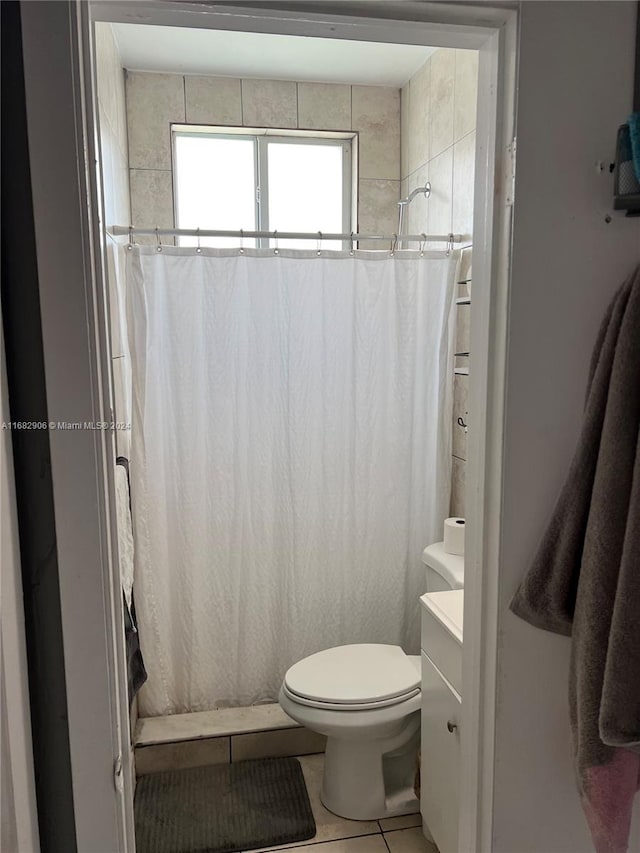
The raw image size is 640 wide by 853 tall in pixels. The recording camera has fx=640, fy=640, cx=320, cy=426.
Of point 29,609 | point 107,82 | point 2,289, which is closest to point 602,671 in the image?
point 29,609

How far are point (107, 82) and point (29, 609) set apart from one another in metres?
1.75

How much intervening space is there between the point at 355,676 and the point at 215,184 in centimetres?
215

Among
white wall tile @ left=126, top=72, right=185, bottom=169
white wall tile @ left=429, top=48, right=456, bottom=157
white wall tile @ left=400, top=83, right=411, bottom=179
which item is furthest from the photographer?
white wall tile @ left=400, top=83, right=411, bottom=179

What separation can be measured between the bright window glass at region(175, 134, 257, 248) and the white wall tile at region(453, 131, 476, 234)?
3.20 feet

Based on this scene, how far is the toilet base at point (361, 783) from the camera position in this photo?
2014 mm

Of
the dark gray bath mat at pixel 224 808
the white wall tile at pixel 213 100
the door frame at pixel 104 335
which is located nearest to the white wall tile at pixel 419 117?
the white wall tile at pixel 213 100

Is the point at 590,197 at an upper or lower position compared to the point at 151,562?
upper

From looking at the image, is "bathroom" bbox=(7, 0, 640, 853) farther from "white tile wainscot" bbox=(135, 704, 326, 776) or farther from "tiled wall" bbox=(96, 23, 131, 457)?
"white tile wainscot" bbox=(135, 704, 326, 776)

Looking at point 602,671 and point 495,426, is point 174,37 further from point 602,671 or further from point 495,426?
point 602,671

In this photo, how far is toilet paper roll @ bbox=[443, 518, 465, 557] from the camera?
2.10 metres

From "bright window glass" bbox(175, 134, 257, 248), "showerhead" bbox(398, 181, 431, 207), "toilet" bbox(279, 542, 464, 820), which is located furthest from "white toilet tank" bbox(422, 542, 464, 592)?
"bright window glass" bbox(175, 134, 257, 248)

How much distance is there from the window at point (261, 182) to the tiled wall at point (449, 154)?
0.39m

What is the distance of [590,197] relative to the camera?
0.93m

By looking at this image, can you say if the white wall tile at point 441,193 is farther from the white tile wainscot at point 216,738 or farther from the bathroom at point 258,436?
the white tile wainscot at point 216,738
